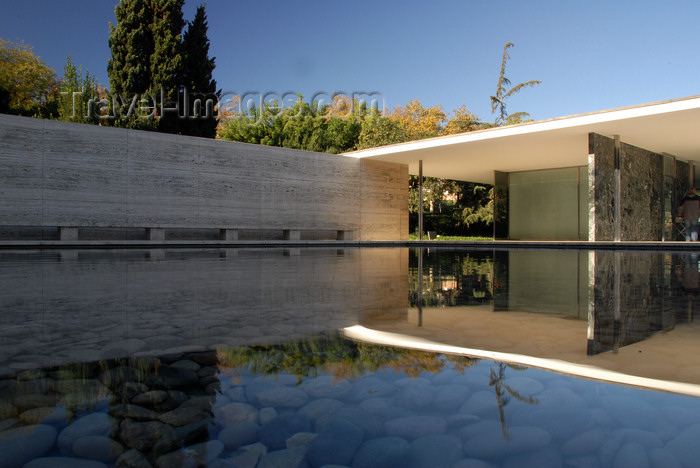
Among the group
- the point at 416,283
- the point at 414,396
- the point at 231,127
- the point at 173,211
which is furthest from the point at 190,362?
the point at 231,127

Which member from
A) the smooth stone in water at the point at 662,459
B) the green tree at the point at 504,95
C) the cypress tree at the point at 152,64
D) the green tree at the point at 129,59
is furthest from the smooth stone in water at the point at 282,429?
the green tree at the point at 504,95

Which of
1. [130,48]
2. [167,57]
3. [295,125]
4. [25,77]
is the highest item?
[25,77]

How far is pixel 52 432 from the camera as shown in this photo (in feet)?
3.45

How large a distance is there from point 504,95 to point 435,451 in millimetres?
27606

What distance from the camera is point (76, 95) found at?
78.1 ft

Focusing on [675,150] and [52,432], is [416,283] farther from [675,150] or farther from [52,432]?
[675,150]

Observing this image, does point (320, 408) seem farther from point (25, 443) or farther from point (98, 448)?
point (25, 443)

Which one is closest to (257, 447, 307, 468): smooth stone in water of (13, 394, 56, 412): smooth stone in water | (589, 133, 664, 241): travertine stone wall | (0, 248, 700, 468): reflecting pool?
(0, 248, 700, 468): reflecting pool

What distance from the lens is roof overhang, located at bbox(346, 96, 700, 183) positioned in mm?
11297

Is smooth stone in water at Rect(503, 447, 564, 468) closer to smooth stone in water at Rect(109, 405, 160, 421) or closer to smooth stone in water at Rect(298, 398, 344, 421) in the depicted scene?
smooth stone in water at Rect(298, 398, 344, 421)

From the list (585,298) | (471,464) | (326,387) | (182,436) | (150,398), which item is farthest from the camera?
(585,298)

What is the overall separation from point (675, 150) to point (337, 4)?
25.0 metres

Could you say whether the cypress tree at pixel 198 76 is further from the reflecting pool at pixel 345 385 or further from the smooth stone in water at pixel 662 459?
Answer: the smooth stone in water at pixel 662 459

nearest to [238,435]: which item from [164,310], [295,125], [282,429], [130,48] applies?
[282,429]
